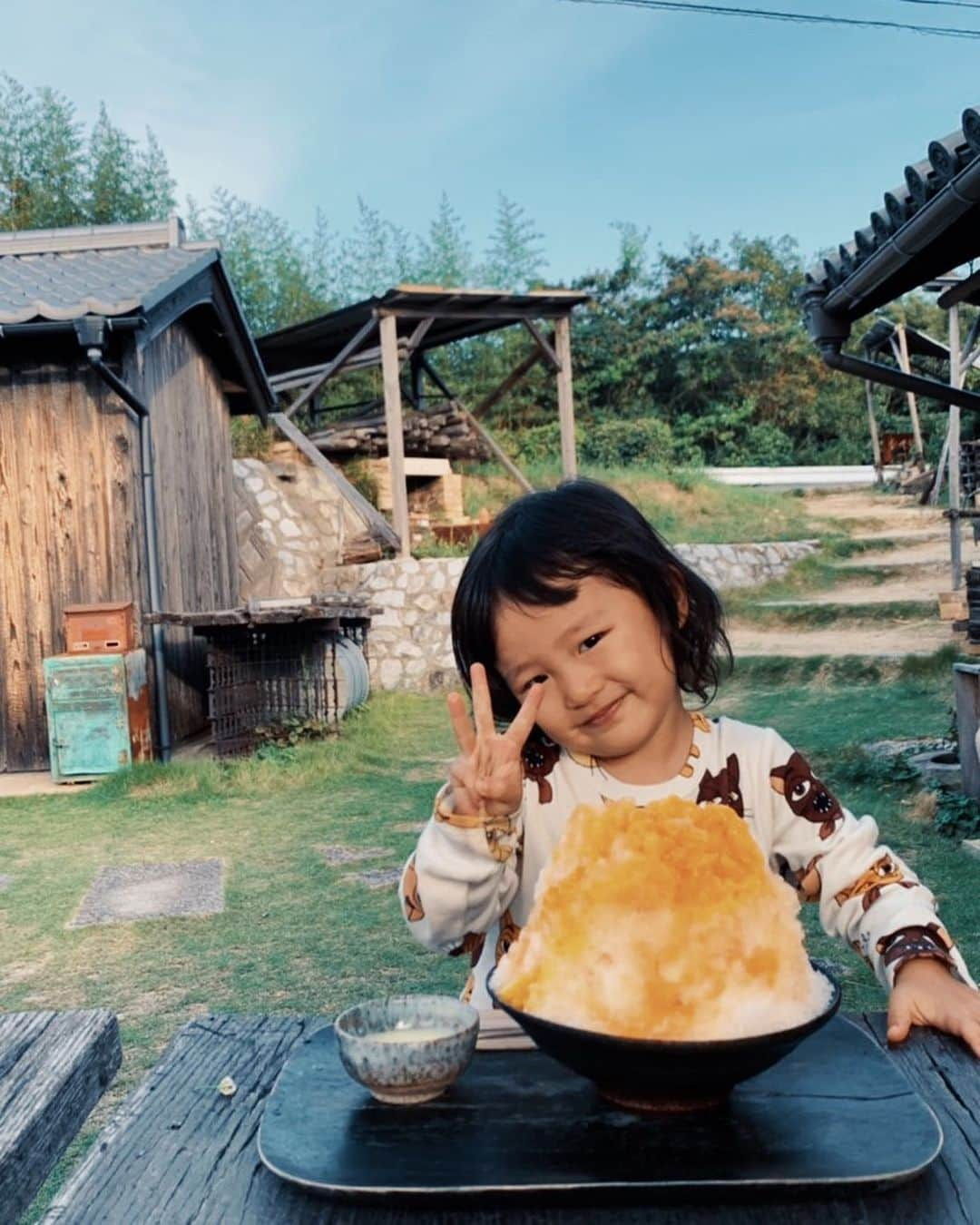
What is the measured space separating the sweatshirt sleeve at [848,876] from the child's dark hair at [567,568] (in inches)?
9.6

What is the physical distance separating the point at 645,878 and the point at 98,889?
14.4ft

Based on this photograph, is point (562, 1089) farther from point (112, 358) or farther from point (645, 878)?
point (112, 358)

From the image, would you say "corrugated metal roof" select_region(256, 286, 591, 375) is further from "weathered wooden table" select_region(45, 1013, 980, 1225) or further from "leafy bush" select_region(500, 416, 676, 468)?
"weathered wooden table" select_region(45, 1013, 980, 1225)

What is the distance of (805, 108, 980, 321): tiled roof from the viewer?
3834 mm

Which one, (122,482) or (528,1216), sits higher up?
(122,482)

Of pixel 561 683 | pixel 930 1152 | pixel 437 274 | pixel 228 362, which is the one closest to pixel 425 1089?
pixel 930 1152

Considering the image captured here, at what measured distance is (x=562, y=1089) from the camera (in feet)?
3.80

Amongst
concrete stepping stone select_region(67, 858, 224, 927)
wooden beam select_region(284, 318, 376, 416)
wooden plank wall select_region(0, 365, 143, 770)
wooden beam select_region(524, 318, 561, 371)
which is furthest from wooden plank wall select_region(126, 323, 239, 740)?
wooden beam select_region(524, 318, 561, 371)

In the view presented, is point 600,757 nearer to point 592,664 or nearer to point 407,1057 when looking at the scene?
point 592,664

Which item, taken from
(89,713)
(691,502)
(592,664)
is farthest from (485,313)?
(592,664)

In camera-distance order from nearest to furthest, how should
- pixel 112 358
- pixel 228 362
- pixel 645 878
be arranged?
pixel 645 878 → pixel 112 358 → pixel 228 362

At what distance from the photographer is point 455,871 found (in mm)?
1395

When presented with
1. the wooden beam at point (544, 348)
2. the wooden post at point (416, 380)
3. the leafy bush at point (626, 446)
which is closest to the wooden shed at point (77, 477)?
the wooden beam at point (544, 348)

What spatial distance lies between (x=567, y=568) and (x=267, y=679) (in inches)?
276
